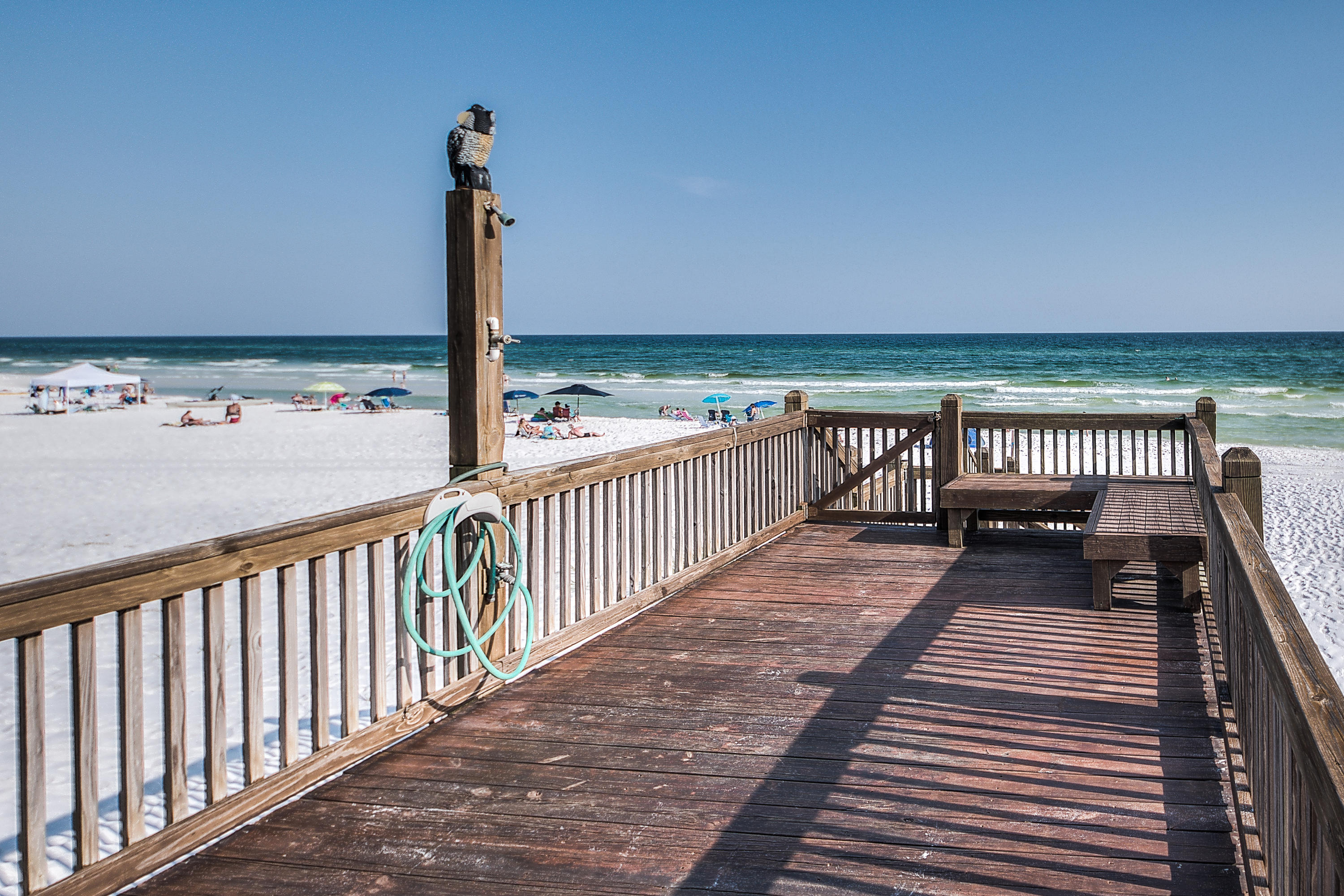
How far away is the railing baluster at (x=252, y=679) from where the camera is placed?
8.32ft

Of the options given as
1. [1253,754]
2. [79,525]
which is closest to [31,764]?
[1253,754]

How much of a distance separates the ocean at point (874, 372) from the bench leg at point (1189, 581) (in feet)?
63.8

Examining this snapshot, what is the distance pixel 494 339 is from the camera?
3.61 metres

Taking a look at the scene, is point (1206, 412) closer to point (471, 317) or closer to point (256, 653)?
point (471, 317)

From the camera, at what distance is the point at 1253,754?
238cm

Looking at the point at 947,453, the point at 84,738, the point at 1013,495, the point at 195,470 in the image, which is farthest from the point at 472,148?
the point at 195,470

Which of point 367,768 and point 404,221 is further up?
point 404,221

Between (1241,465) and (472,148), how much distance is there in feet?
10.3

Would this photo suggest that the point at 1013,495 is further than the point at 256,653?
Yes

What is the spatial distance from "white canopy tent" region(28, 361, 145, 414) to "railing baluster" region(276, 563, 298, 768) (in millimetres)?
30173

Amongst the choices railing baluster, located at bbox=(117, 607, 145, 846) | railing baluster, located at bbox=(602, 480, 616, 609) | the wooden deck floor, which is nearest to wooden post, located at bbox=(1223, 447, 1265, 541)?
the wooden deck floor

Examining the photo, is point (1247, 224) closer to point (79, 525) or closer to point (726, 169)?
point (726, 169)

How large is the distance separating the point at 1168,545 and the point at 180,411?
30.0m

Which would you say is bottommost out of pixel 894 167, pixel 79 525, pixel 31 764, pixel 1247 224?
pixel 79 525
